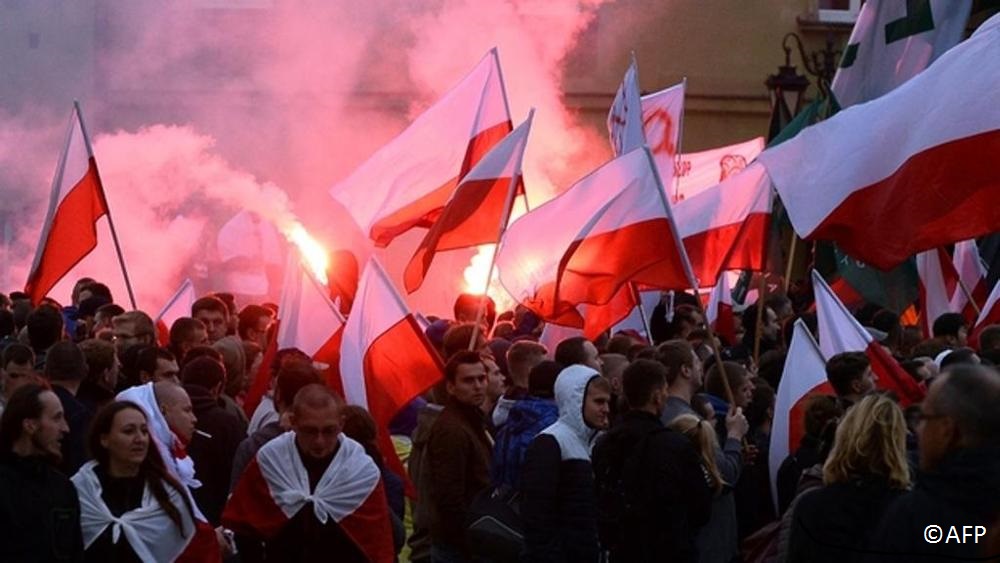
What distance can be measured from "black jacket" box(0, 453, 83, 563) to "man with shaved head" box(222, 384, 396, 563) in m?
0.87

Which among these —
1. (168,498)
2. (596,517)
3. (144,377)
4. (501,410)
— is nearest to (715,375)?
(501,410)

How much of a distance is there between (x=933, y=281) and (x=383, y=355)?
3.95 meters

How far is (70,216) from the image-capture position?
13.0 m

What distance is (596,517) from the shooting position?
8.12 meters

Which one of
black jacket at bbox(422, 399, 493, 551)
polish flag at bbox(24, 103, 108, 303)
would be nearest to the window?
polish flag at bbox(24, 103, 108, 303)

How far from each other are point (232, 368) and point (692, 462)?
3075 millimetres

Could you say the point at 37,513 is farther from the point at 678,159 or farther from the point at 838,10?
the point at 838,10

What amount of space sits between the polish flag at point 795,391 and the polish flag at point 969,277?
3541 mm

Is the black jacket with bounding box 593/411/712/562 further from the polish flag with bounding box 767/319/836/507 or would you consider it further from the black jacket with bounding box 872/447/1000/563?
the black jacket with bounding box 872/447/1000/563

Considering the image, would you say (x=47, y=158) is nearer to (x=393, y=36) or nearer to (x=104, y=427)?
(x=393, y=36)

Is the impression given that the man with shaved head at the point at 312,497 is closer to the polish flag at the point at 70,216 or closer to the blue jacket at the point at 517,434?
the blue jacket at the point at 517,434

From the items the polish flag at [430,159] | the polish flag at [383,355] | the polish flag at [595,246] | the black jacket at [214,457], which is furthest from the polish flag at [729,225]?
the black jacket at [214,457]

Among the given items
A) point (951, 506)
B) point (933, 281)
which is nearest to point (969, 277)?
point (933, 281)

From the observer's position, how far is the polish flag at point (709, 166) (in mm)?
17031
